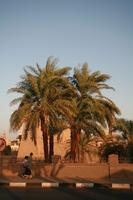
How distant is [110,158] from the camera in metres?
24.7

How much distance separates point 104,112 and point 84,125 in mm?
1990

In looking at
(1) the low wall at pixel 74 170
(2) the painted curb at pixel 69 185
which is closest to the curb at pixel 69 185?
(2) the painted curb at pixel 69 185

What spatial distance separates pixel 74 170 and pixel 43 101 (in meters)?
6.66

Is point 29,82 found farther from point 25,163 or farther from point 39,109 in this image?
point 25,163

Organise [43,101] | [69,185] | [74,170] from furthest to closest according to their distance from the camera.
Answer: [43,101], [74,170], [69,185]

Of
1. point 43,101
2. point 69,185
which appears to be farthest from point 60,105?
point 69,185

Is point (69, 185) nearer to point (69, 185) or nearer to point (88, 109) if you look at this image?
point (69, 185)

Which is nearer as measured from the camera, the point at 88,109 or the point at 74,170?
the point at 74,170

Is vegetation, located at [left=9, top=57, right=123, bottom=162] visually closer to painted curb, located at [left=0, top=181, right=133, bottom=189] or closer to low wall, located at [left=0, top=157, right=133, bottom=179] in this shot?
low wall, located at [left=0, top=157, right=133, bottom=179]

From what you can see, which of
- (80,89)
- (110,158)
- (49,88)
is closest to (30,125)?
(49,88)

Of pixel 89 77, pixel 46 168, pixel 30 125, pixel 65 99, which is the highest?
pixel 89 77

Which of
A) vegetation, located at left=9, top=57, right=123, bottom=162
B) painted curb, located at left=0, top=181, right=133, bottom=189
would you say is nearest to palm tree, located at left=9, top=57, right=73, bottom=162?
vegetation, located at left=9, top=57, right=123, bottom=162

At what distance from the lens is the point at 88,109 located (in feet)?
102

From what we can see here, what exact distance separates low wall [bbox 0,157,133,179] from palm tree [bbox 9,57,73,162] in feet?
12.3
